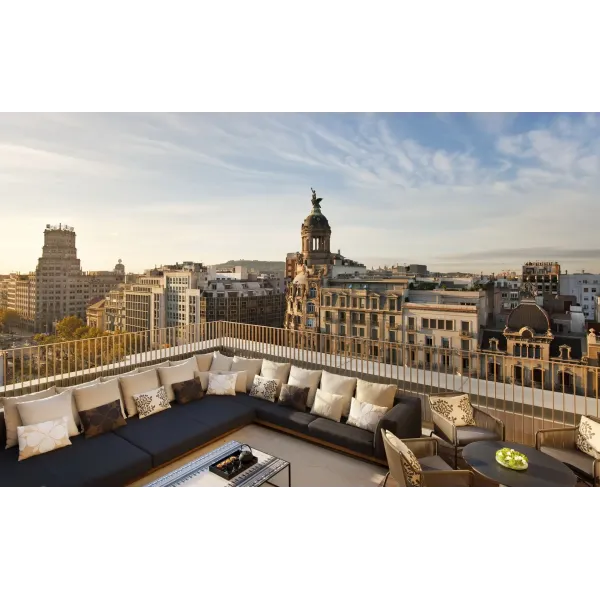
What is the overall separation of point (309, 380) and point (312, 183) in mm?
5227

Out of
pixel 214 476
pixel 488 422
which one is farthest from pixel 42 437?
pixel 488 422

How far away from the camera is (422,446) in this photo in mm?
2445

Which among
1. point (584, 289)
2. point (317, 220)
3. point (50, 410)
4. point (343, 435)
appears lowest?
point (343, 435)

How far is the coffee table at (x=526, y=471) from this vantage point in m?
2.00

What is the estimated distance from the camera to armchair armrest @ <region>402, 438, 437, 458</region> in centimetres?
238

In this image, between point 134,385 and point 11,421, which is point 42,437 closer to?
point 11,421

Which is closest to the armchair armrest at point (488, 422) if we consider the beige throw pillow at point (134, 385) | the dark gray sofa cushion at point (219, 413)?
the dark gray sofa cushion at point (219, 413)

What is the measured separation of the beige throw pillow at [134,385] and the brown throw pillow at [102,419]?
0.62 feet

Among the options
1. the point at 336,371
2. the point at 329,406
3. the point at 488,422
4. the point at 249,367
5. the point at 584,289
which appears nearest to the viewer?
the point at 488,422

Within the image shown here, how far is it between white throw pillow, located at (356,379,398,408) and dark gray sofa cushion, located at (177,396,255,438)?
1177 millimetres

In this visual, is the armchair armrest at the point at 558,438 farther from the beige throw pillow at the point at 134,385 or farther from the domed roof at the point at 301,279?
the domed roof at the point at 301,279
